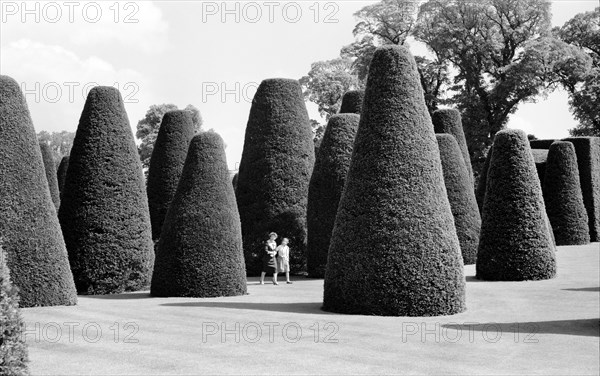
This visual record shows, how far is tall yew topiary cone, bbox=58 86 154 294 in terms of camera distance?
19.5 metres

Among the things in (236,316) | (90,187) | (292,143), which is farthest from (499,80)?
(236,316)

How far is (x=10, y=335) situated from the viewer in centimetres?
721

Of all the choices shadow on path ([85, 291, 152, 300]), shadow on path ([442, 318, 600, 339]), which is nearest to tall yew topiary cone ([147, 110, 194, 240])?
shadow on path ([85, 291, 152, 300])

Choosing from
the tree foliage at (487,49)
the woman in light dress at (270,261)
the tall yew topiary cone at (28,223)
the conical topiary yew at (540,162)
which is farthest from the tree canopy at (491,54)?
the tall yew topiary cone at (28,223)

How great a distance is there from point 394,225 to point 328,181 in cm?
829

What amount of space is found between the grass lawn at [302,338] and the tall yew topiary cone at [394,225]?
542 millimetres

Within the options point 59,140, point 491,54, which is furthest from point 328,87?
point 59,140

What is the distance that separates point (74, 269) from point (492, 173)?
12.4 metres

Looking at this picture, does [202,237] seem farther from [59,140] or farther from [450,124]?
[59,140]

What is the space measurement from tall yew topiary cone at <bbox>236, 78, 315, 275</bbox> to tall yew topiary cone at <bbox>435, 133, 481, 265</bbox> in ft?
15.7

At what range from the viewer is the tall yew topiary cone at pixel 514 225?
20672mm

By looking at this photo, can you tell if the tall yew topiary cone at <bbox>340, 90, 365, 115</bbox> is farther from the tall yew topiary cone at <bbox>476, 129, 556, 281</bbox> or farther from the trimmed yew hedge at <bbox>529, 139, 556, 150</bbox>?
the trimmed yew hedge at <bbox>529, 139, 556, 150</bbox>

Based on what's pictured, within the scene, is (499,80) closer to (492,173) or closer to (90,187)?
(492,173)

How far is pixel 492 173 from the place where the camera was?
2169cm
